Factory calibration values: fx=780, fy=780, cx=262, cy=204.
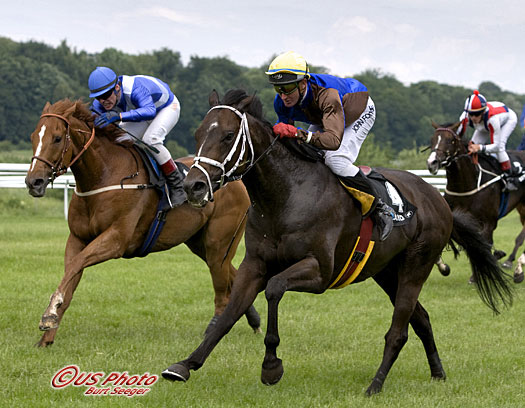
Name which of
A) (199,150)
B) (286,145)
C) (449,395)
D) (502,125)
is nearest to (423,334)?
(449,395)

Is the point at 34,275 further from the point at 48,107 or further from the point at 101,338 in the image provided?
the point at 48,107

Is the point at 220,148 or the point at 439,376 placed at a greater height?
the point at 220,148

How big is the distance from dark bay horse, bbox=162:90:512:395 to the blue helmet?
203 cm

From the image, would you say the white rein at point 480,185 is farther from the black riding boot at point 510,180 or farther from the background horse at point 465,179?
the black riding boot at point 510,180

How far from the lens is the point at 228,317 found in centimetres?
462

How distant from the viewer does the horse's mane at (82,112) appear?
247 inches

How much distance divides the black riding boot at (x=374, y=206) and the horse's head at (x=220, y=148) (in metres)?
0.85

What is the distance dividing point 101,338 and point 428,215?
3.02 metres

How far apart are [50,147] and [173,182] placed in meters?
1.27

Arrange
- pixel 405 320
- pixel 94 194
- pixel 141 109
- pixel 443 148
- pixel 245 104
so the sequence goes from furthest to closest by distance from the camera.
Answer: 1. pixel 443 148
2. pixel 141 109
3. pixel 94 194
4. pixel 405 320
5. pixel 245 104

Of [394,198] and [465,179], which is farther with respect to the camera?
[465,179]

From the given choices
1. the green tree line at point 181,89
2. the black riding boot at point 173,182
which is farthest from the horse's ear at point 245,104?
the green tree line at point 181,89

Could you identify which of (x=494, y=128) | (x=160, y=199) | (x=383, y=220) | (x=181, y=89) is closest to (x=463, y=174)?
(x=494, y=128)

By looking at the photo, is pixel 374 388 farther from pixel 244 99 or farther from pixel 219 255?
pixel 219 255
